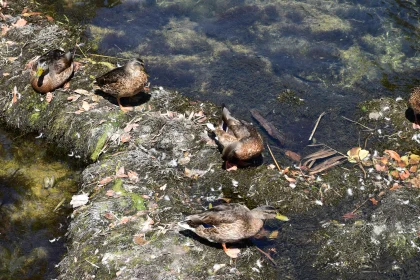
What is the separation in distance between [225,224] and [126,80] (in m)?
3.17

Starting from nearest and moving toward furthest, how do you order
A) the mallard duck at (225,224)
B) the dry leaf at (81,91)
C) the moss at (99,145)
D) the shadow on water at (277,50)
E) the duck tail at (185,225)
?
the mallard duck at (225,224)
the duck tail at (185,225)
the moss at (99,145)
the dry leaf at (81,91)
the shadow on water at (277,50)

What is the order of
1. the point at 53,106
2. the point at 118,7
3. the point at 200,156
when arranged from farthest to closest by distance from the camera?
the point at 118,7 < the point at 53,106 < the point at 200,156

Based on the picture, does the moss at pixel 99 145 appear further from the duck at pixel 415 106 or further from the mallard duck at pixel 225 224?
the duck at pixel 415 106

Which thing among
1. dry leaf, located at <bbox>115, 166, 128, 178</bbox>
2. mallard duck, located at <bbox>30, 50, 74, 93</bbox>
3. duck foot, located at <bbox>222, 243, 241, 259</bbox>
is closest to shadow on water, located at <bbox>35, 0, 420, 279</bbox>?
mallard duck, located at <bbox>30, 50, 74, 93</bbox>

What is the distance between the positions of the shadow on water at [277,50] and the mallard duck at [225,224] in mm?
1779

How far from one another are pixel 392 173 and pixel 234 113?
283 cm

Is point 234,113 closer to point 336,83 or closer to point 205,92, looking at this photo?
point 205,92

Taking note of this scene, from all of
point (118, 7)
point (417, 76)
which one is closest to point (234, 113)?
point (417, 76)

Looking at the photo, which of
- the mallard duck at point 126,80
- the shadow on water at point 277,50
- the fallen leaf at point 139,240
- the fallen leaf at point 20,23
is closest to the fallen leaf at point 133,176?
the fallen leaf at point 139,240

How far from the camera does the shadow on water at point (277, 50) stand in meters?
8.63

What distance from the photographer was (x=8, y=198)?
7.05 metres

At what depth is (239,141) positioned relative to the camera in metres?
7.07

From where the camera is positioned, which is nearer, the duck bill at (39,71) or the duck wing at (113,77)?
the duck wing at (113,77)

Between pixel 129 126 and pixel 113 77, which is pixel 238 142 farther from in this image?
pixel 113 77
